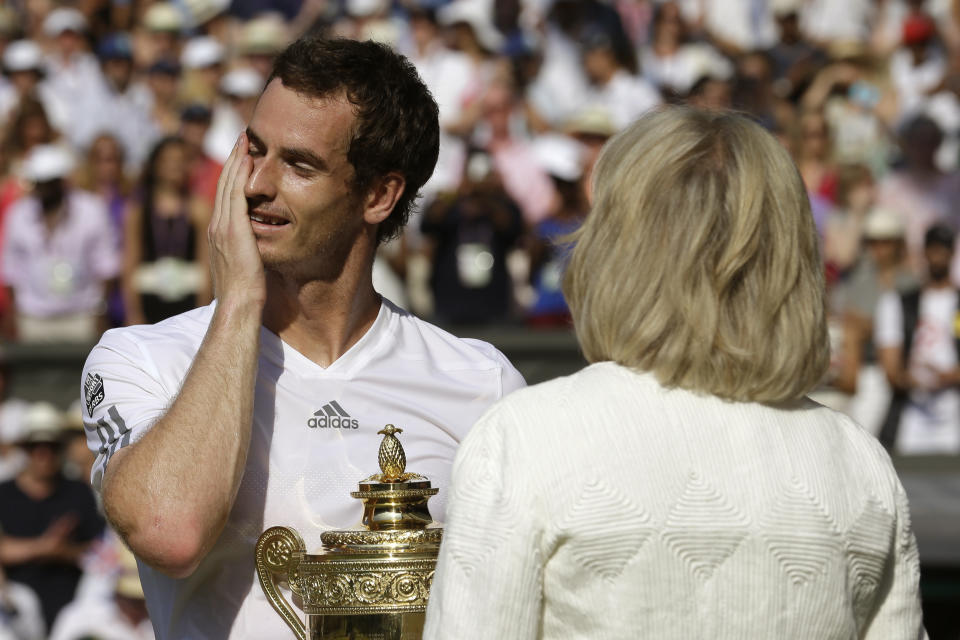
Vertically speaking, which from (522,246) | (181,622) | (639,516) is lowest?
(522,246)

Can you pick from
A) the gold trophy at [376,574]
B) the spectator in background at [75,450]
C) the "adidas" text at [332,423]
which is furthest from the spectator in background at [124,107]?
the gold trophy at [376,574]

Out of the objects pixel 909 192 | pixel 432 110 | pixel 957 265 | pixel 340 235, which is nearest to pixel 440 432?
pixel 340 235

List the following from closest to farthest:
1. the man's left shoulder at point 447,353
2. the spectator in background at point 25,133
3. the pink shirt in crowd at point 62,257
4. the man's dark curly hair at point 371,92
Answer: the man's dark curly hair at point 371,92, the man's left shoulder at point 447,353, the pink shirt in crowd at point 62,257, the spectator in background at point 25,133

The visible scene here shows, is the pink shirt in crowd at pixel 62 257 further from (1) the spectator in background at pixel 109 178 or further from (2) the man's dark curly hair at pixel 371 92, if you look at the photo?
(2) the man's dark curly hair at pixel 371 92

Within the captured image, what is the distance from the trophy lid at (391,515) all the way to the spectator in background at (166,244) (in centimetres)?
618

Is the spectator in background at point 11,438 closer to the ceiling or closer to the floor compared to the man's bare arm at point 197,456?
closer to the floor

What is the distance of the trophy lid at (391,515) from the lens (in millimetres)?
2660

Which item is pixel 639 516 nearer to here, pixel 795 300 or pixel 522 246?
pixel 795 300

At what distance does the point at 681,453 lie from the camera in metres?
2.25

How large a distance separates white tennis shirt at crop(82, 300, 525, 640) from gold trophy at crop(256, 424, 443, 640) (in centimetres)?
21

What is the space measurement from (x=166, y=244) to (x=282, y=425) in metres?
6.09

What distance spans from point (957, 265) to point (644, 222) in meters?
6.46

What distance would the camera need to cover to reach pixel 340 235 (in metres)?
3.27

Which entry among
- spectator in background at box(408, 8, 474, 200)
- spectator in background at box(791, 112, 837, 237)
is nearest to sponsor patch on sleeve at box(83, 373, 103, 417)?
spectator in background at box(408, 8, 474, 200)
